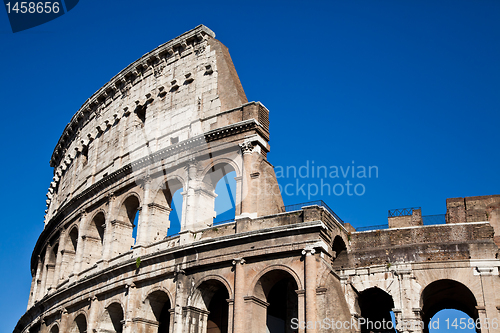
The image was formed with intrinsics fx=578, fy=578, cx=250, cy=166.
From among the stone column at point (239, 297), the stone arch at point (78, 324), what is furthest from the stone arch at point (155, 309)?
the stone arch at point (78, 324)

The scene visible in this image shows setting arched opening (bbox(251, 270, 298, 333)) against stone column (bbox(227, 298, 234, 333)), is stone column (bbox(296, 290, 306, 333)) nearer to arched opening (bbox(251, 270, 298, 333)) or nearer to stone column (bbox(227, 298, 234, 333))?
arched opening (bbox(251, 270, 298, 333))

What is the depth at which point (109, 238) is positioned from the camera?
26844 millimetres

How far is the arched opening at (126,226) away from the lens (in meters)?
26.8

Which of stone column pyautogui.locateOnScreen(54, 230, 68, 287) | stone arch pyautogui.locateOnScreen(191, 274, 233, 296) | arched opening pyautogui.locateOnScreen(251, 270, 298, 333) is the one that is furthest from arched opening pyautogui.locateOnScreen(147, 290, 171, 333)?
stone column pyautogui.locateOnScreen(54, 230, 68, 287)

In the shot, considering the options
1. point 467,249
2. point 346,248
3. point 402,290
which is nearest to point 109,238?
point 346,248

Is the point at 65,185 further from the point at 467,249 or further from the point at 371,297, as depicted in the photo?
the point at 467,249

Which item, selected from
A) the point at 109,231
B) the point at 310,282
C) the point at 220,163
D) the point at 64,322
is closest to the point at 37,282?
the point at 64,322

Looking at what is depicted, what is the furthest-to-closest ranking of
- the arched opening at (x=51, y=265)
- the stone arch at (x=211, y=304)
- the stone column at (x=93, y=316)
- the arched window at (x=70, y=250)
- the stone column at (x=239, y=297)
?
the arched opening at (x=51, y=265) < the arched window at (x=70, y=250) < the stone column at (x=93, y=316) < the stone arch at (x=211, y=304) < the stone column at (x=239, y=297)

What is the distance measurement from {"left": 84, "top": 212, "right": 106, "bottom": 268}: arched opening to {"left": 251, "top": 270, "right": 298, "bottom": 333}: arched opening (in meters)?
9.90

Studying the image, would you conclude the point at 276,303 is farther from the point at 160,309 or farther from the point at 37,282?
the point at 37,282

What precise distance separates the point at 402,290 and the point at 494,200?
18.7 feet

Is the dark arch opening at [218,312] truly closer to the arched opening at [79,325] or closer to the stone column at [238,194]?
the stone column at [238,194]

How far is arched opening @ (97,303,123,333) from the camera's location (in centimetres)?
2489

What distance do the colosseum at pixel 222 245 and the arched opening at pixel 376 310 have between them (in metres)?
0.07
